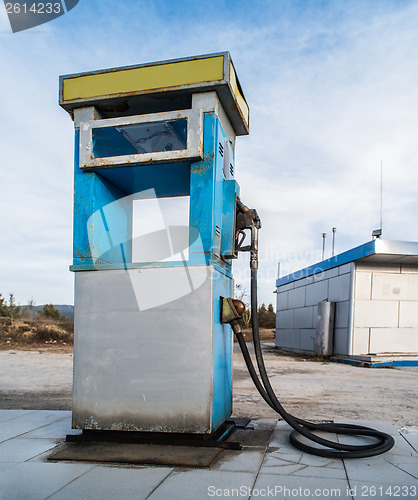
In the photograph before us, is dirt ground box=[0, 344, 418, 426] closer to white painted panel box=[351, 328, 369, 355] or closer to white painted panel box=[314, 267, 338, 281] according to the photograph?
white painted panel box=[351, 328, 369, 355]

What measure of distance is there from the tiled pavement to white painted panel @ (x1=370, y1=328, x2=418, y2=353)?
10715 millimetres

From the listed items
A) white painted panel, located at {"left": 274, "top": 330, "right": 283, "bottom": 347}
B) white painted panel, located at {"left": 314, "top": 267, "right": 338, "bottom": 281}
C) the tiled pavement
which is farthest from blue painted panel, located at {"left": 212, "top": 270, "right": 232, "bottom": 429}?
white painted panel, located at {"left": 274, "top": 330, "right": 283, "bottom": 347}

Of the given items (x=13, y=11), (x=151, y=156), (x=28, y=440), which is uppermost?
(x=13, y=11)

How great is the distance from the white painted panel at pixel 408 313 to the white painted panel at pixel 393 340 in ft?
0.59

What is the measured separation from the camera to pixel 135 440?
3.50 meters

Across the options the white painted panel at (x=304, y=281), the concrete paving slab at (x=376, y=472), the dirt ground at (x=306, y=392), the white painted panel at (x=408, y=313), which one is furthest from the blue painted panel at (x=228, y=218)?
the white painted panel at (x=304, y=281)

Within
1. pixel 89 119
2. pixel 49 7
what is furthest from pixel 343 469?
pixel 49 7

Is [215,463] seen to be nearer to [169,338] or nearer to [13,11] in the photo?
[169,338]

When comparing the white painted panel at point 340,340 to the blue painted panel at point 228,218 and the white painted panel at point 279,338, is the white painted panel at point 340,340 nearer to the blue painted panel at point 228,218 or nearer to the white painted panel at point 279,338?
the white painted panel at point 279,338

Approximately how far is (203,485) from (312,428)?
1.45m

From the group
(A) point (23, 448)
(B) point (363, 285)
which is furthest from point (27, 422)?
(B) point (363, 285)

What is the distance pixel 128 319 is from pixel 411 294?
1236 cm

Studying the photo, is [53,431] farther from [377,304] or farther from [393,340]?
[393,340]

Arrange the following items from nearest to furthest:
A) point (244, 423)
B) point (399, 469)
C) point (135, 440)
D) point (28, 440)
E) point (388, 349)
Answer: point (399, 469) < point (135, 440) < point (28, 440) < point (244, 423) < point (388, 349)
